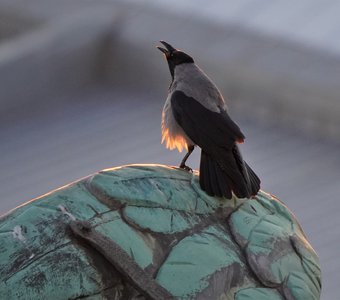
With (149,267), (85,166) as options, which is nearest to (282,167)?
(85,166)

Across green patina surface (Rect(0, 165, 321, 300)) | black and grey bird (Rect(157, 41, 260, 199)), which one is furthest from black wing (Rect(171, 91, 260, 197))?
green patina surface (Rect(0, 165, 321, 300))

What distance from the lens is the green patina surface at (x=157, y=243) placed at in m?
2.93

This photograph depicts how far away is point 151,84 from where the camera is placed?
9258mm

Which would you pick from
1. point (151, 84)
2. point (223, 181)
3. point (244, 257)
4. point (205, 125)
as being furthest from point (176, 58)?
point (151, 84)

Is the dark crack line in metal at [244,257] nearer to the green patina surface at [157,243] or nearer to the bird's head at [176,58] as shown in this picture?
the green patina surface at [157,243]

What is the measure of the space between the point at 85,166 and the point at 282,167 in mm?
1092

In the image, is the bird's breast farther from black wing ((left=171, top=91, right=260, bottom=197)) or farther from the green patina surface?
the green patina surface

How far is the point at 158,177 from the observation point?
3.26 metres

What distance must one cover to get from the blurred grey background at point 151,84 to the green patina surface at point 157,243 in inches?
168

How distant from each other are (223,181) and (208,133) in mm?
400

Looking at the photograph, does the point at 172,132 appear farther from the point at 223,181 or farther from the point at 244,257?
the point at 244,257

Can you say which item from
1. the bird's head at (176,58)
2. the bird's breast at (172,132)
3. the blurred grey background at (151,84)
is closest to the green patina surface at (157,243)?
the bird's breast at (172,132)

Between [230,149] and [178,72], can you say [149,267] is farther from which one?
[178,72]

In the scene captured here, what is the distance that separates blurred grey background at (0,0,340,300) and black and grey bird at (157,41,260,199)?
353 cm
